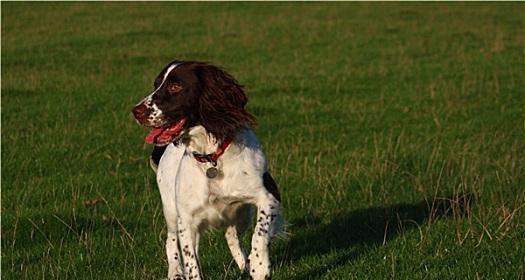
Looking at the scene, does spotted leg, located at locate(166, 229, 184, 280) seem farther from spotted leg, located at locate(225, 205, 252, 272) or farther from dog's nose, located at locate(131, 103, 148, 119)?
dog's nose, located at locate(131, 103, 148, 119)

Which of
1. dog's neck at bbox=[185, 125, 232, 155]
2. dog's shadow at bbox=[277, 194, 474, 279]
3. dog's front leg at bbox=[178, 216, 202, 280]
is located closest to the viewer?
dog's neck at bbox=[185, 125, 232, 155]

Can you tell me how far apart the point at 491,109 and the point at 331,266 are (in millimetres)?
8679

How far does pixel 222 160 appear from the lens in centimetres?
602

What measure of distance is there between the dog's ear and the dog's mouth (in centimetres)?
14

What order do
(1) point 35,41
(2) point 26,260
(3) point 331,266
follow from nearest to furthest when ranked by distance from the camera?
(3) point 331,266
(2) point 26,260
(1) point 35,41

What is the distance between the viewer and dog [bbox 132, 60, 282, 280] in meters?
5.95

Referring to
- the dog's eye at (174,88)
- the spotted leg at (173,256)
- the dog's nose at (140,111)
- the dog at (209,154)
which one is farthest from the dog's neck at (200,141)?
the spotted leg at (173,256)

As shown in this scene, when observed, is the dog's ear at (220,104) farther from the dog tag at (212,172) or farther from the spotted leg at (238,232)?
the spotted leg at (238,232)

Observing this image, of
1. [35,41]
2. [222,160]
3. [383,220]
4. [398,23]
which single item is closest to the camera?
[222,160]

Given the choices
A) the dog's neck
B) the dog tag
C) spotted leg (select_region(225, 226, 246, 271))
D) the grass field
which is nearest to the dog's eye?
the dog's neck

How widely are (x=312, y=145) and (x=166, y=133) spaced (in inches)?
236

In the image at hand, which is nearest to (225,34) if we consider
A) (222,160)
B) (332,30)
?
(332,30)

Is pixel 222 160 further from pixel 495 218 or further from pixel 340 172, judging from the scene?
pixel 340 172

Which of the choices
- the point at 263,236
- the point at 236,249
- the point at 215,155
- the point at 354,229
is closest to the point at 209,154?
the point at 215,155
